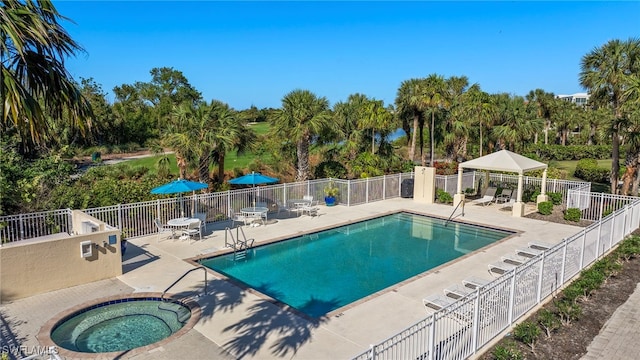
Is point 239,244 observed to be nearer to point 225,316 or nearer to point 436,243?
point 225,316

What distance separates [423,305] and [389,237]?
6695mm

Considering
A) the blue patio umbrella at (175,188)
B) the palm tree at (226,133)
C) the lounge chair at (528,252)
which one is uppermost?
the palm tree at (226,133)

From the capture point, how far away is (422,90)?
2592 centimetres

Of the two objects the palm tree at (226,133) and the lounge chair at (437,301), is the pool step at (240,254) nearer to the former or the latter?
the palm tree at (226,133)

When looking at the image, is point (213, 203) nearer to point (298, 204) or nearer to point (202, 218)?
point (202, 218)

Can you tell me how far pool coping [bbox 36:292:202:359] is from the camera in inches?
268

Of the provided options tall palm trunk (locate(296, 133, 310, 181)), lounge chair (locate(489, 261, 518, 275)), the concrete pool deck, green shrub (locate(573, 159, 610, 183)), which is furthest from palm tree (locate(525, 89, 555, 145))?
lounge chair (locate(489, 261, 518, 275))

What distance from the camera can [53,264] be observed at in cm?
956

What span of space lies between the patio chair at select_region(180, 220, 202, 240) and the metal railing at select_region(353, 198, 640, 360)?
882cm

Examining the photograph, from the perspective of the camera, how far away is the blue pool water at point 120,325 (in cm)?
747

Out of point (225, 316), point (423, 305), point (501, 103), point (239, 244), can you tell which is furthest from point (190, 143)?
point (501, 103)

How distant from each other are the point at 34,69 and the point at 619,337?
9.80 meters

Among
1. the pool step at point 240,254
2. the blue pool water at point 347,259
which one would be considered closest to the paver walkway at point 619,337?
the blue pool water at point 347,259

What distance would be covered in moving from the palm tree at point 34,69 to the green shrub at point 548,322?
7937 mm
